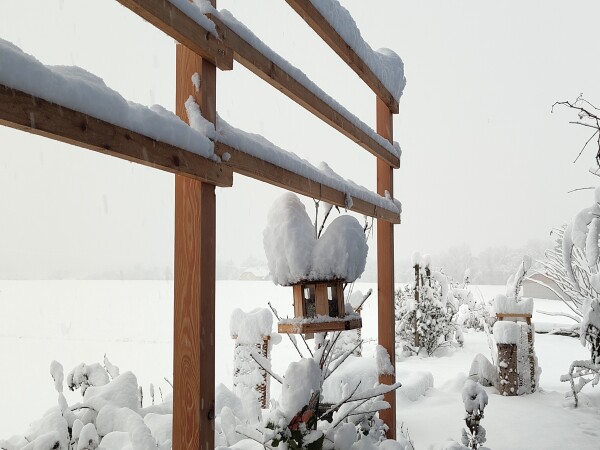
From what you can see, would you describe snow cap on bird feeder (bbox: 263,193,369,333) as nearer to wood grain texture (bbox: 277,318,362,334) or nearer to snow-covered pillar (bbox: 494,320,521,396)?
wood grain texture (bbox: 277,318,362,334)

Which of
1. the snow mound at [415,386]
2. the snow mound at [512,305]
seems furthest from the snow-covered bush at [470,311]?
the snow mound at [415,386]

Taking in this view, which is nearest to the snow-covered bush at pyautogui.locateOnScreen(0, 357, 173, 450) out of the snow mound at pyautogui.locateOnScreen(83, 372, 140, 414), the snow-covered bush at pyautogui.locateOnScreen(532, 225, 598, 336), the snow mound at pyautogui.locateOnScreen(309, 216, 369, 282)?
the snow mound at pyautogui.locateOnScreen(83, 372, 140, 414)

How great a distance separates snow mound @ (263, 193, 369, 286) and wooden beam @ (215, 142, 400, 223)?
0.41 feet

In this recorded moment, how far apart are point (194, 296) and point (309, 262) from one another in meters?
0.86

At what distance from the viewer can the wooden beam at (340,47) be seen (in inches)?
92.4

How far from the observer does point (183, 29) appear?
144 cm

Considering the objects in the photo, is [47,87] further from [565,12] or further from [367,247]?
[565,12]

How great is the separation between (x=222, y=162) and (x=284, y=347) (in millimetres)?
11669

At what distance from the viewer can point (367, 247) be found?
2643 millimetres

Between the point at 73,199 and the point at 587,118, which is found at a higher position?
the point at 587,118

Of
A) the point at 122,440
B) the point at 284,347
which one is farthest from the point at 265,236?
the point at 284,347

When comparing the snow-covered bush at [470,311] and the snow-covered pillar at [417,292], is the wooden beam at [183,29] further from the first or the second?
the snow-covered bush at [470,311]

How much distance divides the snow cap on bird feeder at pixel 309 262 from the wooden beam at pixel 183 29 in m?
0.85

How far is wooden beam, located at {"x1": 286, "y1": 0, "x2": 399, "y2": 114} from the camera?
2346 mm
